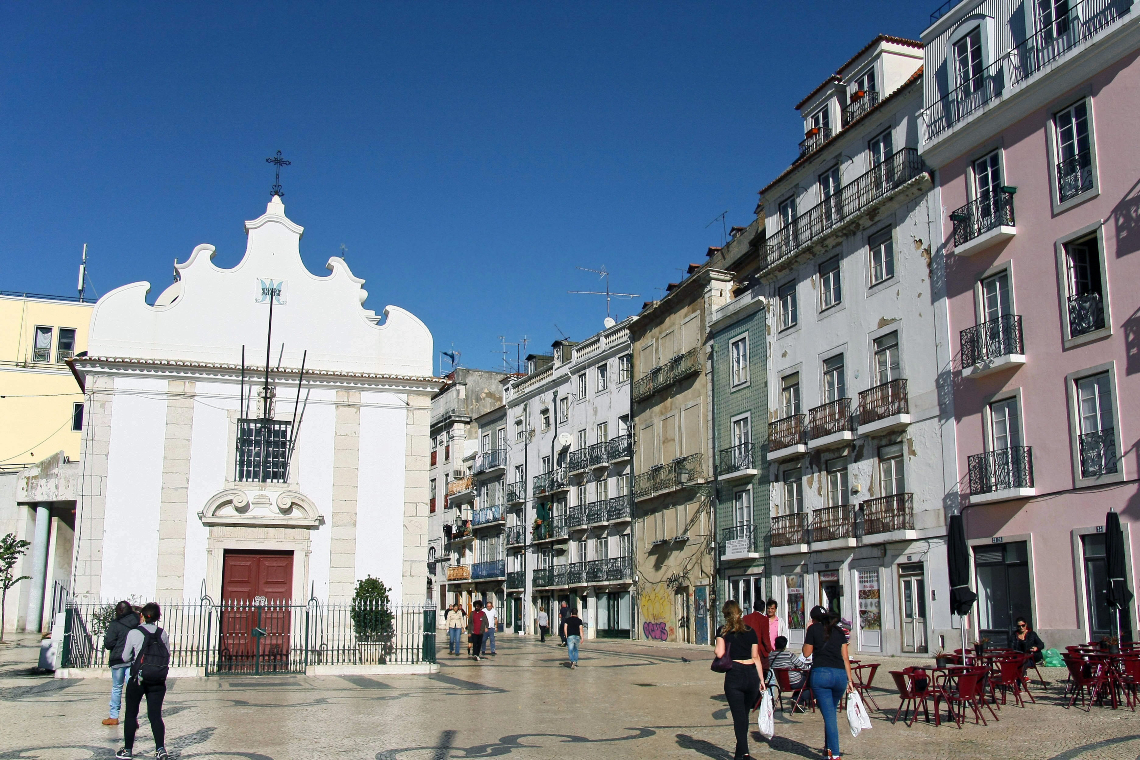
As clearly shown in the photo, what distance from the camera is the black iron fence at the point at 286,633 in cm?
2220

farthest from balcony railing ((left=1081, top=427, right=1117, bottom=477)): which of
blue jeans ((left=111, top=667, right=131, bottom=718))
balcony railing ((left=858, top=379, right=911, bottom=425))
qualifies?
blue jeans ((left=111, top=667, right=131, bottom=718))

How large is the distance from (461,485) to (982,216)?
43.8 metres

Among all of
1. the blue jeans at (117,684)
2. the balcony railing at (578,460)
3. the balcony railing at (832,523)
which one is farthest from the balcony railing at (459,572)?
the blue jeans at (117,684)

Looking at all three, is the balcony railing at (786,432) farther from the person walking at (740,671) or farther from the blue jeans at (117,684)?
the blue jeans at (117,684)

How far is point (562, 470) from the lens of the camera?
170 ft

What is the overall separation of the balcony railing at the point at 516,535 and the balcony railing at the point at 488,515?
45.2 inches

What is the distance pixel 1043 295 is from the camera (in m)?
23.8

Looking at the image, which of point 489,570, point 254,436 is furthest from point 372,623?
point 489,570

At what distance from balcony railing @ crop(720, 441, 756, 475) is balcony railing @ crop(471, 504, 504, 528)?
23.5 metres

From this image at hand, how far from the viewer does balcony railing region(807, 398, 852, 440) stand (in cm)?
3019

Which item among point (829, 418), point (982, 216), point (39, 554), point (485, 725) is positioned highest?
point (982, 216)

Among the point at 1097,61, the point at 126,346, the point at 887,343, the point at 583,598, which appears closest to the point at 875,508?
the point at 887,343

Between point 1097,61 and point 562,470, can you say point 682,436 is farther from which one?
point 1097,61

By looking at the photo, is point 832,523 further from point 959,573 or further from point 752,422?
point 959,573
